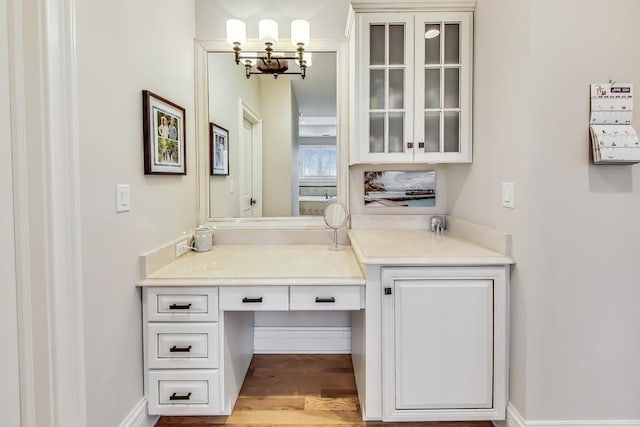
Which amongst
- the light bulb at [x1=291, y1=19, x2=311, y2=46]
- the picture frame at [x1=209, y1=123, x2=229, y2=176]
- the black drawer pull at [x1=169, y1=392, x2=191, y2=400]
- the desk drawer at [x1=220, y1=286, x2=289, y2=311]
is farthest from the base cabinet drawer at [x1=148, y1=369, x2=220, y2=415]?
the light bulb at [x1=291, y1=19, x2=311, y2=46]

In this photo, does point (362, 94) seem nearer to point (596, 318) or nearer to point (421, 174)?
point (421, 174)

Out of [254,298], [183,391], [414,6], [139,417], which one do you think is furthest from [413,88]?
[139,417]

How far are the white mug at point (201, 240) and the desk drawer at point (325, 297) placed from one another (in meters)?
0.85

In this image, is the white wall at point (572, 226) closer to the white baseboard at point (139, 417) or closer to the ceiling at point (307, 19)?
the ceiling at point (307, 19)

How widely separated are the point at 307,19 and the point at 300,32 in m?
0.23

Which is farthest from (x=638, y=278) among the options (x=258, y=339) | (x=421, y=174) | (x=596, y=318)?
(x=258, y=339)

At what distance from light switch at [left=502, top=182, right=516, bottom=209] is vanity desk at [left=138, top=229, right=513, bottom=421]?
236 millimetres

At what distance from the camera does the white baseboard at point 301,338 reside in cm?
264

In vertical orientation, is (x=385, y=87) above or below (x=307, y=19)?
below

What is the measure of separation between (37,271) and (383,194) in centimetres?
200

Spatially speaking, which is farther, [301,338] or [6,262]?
[301,338]

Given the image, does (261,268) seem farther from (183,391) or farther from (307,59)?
(307,59)

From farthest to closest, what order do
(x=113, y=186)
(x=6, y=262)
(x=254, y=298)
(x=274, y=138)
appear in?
1. (x=274, y=138)
2. (x=254, y=298)
3. (x=113, y=186)
4. (x=6, y=262)

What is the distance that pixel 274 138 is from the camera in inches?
105
